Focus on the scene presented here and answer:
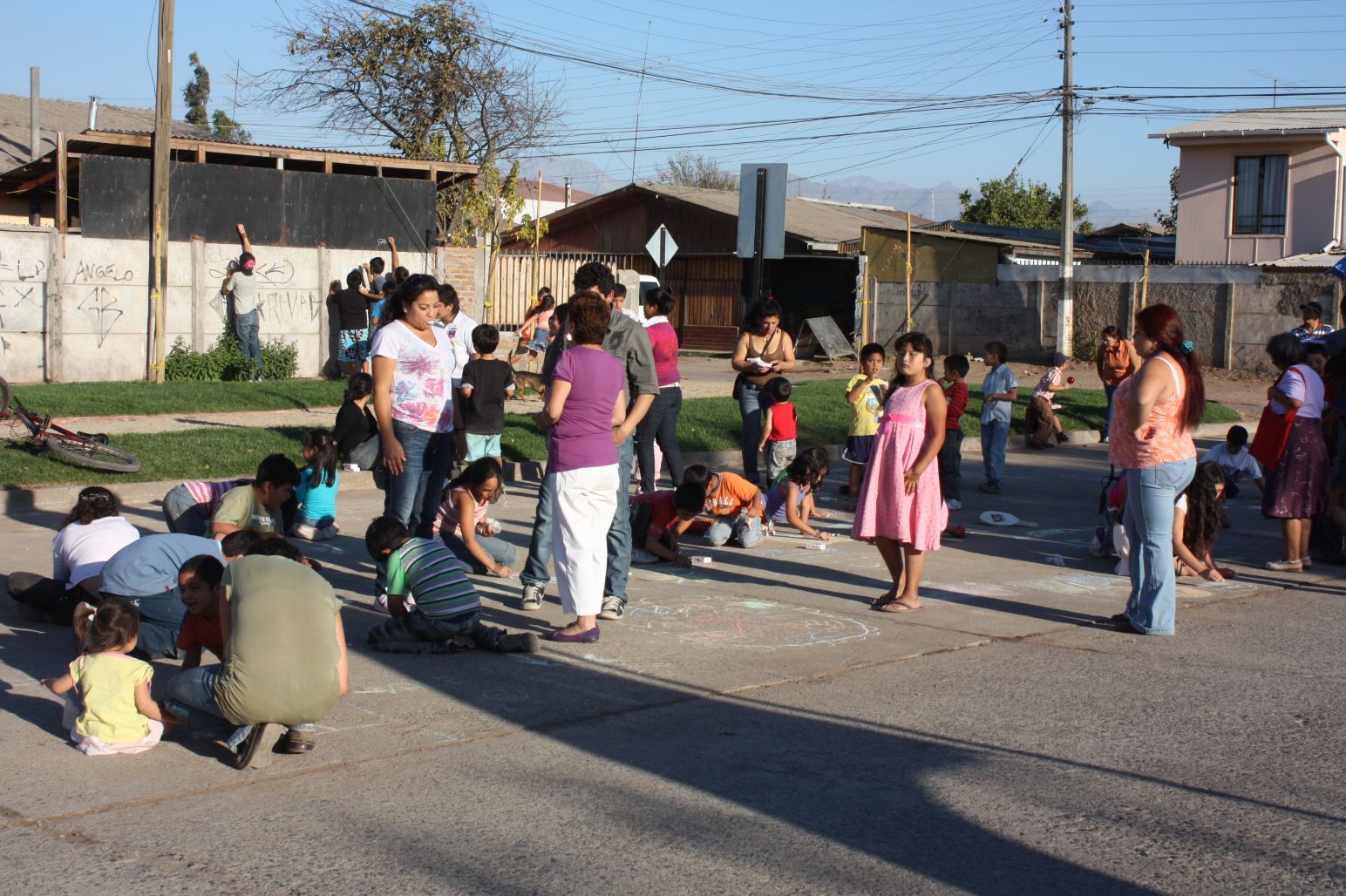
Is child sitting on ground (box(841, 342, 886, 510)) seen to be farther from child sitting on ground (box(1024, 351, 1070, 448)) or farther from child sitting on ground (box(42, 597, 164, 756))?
child sitting on ground (box(42, 597, 164, 756))

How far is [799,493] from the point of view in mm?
10758

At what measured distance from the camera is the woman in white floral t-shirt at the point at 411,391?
764 cm

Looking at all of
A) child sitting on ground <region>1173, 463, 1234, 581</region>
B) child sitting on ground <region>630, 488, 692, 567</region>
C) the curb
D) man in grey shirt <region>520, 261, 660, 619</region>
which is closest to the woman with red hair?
child sitting on ground <region>1173, 463, 1234, 581</region>

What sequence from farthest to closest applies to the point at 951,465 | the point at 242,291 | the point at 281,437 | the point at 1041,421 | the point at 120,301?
the point at 242,291, the point at 120,301, the point at 1041,421, the point at 281,437, the point at 951,465

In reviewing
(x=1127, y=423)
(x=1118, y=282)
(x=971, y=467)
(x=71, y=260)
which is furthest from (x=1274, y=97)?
(x=1127, y=423)

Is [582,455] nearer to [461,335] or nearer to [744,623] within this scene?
[744,623]

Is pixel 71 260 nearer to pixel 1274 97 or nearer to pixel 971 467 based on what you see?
pixel 971 467

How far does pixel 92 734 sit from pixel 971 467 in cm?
1208

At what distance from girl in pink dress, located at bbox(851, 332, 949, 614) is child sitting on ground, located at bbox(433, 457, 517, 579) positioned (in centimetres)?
239

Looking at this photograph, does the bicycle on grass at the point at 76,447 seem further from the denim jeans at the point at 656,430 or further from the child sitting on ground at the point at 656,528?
the child sitting on ground at the point at 656,528

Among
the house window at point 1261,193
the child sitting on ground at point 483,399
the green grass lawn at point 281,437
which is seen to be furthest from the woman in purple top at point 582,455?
the house window at point 1261,193

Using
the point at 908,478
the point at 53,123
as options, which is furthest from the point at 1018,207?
the point at 908,478

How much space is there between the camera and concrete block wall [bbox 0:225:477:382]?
1908cm

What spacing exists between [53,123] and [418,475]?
145 ft
